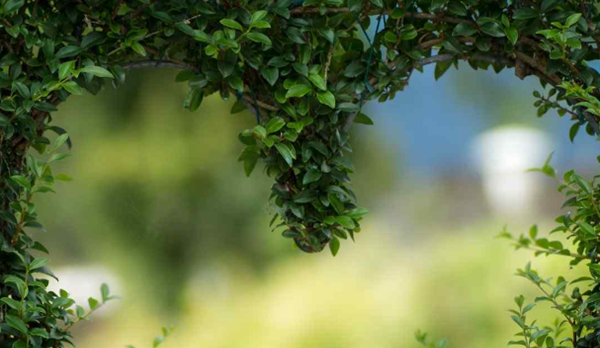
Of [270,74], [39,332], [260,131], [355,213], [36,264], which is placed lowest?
[39,332]

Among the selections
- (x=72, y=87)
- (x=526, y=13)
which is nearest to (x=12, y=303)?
(x=72, y=87)

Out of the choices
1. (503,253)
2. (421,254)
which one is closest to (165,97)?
(421,254)

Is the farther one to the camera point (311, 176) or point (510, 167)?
point (510, 167)

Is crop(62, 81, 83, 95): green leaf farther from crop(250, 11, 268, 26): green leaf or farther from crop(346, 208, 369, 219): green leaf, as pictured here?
crop(346, 208, 369, 219): green leaf

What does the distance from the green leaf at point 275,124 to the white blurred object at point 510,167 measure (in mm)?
1799

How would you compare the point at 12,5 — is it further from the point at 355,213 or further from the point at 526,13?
the point at 526,13

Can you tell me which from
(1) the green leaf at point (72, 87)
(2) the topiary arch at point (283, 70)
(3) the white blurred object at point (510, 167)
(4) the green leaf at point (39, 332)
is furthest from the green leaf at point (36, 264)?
(3) the white blurred object at point (510, 167)

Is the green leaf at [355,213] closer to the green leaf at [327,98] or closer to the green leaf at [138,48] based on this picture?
the green leaf at [327,98]

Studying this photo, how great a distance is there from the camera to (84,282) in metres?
2.94

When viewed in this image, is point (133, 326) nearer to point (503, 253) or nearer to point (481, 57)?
point (503, 253)

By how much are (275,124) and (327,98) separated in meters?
0.12

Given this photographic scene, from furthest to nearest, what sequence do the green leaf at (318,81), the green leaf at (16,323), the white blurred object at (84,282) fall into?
the white blurred object at (84,282) → the green leaf at (318,81) → the green leaf at (16,323)

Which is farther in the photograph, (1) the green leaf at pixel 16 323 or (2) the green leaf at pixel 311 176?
(2) the green leaf at pixel 311 176

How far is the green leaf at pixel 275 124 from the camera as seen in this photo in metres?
1.36
